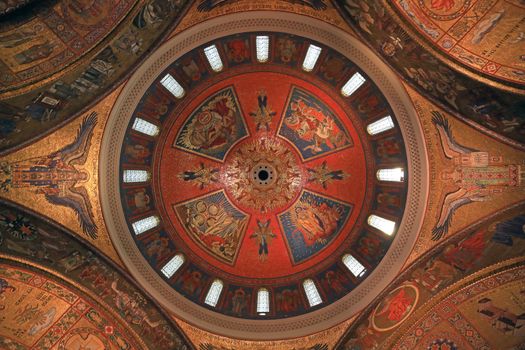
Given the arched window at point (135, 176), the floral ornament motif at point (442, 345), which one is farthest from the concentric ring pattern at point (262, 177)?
the floral ornament motif at point (442, 345)

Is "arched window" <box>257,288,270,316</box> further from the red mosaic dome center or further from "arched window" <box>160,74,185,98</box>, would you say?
"arched window" <box>160,74,185,98</box>

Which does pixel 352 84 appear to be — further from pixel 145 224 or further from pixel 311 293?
pixel 145 224

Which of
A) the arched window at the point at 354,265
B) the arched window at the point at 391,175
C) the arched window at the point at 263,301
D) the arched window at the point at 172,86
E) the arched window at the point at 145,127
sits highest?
the arched window at the point at 172,86

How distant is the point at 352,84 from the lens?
1647 centimetres

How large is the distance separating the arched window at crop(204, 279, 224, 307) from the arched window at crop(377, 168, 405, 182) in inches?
289

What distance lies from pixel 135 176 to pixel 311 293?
7.93 meters

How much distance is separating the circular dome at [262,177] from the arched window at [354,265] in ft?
0.15

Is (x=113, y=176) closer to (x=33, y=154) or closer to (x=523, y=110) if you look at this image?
(x=33, y=154)

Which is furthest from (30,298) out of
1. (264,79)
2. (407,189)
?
(407,189)

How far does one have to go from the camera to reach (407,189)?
629 inches

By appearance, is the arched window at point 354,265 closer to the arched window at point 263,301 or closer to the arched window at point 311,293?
the arched window at point 311,293

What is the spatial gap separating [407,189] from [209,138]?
779cm

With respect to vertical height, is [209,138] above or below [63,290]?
above

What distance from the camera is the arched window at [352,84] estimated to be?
15938 mm
